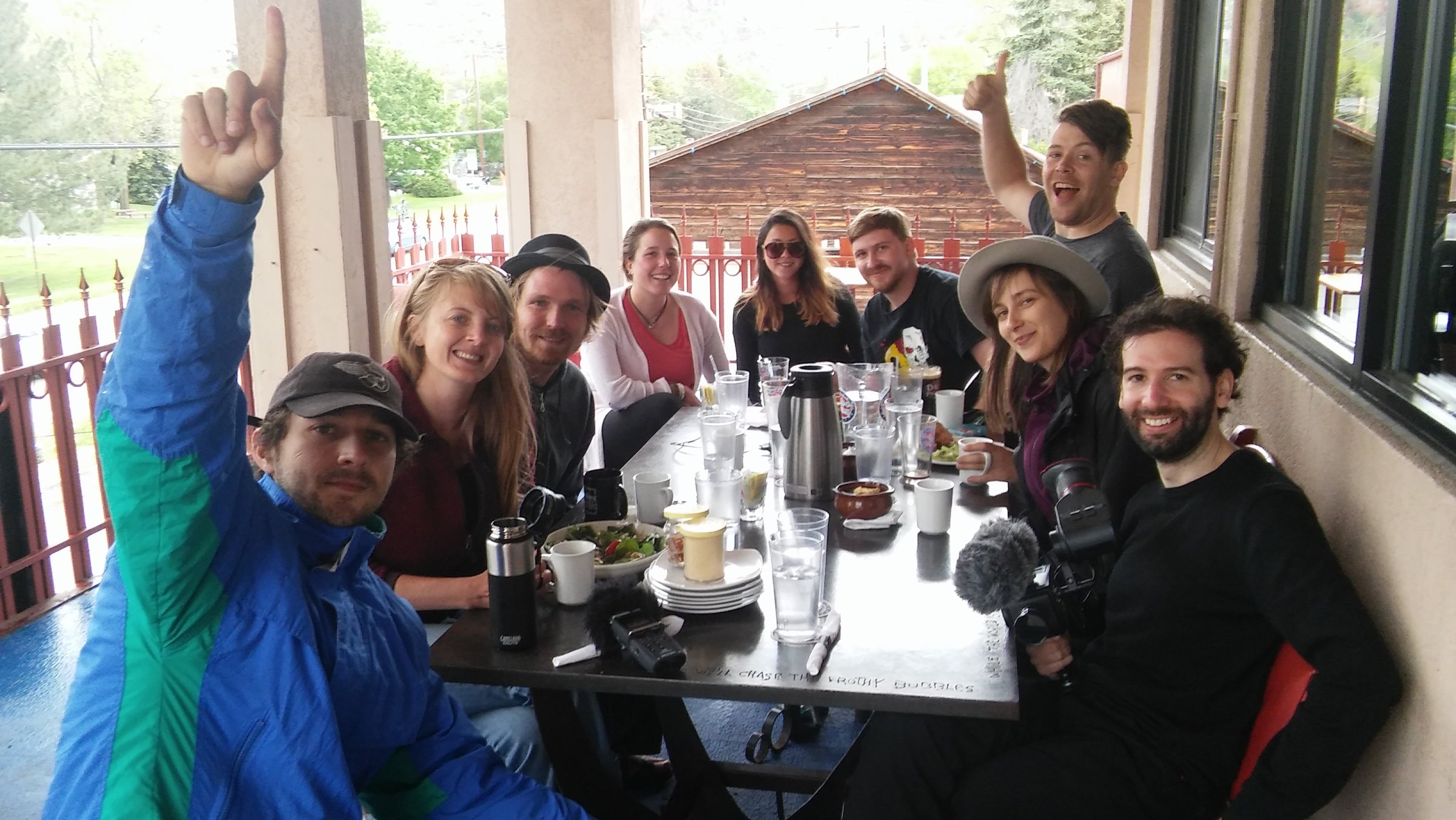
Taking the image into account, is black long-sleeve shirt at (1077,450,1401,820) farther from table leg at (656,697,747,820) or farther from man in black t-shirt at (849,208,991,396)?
man in black t-shirt at (849,208,991,396)

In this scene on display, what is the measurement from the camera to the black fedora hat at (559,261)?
328 centimetres

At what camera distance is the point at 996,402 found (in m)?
3.05

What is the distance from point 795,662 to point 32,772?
260 cm

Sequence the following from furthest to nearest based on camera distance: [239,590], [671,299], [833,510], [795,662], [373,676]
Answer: [671,299] → [833,510] → [795,662] → [373,676] → [239,590]

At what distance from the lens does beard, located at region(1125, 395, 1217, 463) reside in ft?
6.34

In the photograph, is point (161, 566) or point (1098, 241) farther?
point (1098, 241)

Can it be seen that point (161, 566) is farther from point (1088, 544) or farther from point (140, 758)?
point (1088, 544)

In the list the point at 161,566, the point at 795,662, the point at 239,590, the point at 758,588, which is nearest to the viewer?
the point at 161,566

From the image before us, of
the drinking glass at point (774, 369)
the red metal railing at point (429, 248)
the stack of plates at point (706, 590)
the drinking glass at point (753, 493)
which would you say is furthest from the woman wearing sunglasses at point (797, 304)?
the red metal railing at point (429, 248)

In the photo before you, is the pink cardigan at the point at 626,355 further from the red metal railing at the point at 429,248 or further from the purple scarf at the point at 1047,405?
the red metal railing at the point at 429,248

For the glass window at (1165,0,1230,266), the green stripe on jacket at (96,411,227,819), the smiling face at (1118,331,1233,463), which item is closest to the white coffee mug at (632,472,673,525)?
the smiling face at (1118,331,1233,463)

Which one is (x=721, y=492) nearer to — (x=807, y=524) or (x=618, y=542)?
(x=618, y=542)

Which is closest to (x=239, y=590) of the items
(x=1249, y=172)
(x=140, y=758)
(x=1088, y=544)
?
(x=140, y=758)

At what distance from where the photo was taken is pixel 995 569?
1.91 meters
